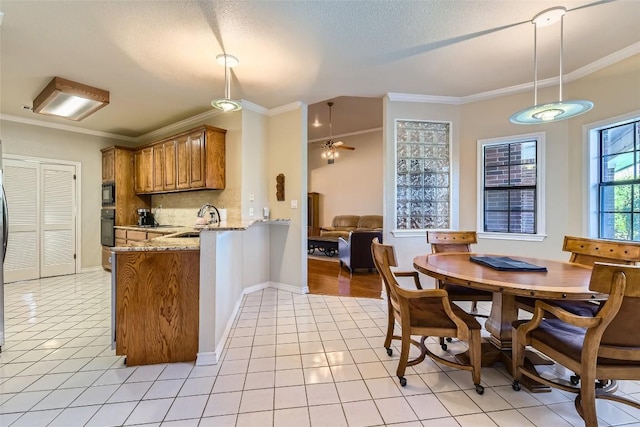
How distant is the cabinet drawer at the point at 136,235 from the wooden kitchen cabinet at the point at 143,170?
0.76 metres

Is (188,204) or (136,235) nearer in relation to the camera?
(136,235)

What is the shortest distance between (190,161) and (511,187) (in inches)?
173

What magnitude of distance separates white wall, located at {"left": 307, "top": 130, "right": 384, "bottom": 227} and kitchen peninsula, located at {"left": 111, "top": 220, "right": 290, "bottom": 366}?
18.4 ft

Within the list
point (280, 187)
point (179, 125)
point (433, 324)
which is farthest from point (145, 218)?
point (433, 324)

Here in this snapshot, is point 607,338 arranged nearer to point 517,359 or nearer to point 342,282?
point 517,359

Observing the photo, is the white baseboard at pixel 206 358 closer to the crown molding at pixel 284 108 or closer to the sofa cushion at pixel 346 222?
the crown molding at pixel 284 108

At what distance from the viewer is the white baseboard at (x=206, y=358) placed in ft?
6.96

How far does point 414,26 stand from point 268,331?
9.87 ft

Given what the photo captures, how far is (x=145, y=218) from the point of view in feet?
17.0

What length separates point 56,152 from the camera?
4.78 m

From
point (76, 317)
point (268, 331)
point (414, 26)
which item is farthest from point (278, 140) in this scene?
point (76, 317)

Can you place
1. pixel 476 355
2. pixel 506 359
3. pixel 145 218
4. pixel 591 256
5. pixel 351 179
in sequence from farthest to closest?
pixel 351 179, pixel 145 218, pixel 591 256, pixel 506 359, pixel 476 355

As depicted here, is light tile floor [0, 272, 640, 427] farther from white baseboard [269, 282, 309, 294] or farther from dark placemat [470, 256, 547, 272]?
white baseboard [269, 282, 309, 294]

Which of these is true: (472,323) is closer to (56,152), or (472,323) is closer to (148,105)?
(148,105)
